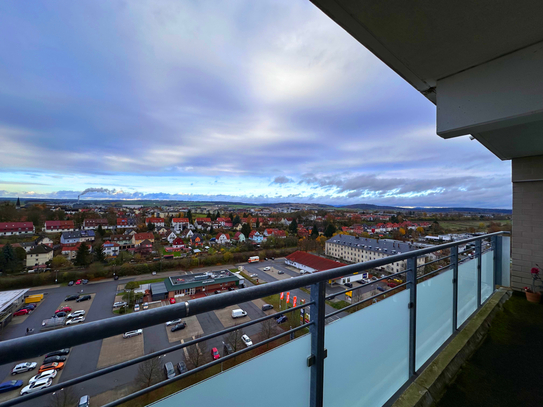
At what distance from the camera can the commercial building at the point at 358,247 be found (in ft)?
47.9

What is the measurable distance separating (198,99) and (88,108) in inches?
662

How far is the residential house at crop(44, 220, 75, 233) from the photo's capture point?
68.6 feet

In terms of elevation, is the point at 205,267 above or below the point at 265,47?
below

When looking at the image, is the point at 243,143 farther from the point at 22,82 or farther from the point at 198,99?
the point at 22,82

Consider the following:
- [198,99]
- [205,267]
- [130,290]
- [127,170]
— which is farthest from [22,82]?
[127,170]

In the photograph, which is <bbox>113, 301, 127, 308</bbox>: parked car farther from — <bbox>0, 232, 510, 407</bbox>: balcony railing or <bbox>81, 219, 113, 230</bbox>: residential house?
<bbox>0, 232, 510, 407</bbox>: balcony railing

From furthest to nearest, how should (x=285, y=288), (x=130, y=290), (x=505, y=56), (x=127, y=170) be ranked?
(x=127, y=170) < (x=130, y=290) < (x=505, y=56) < (x=285, y=288)

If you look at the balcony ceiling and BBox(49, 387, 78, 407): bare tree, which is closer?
BBox(49, 387, 78, 407): bare tree

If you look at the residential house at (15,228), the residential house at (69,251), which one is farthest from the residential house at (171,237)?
the residential house at (15,228)

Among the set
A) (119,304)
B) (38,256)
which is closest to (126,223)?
(38,256)

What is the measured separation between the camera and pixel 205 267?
20.6 m

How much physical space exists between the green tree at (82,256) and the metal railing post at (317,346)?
22202 mm

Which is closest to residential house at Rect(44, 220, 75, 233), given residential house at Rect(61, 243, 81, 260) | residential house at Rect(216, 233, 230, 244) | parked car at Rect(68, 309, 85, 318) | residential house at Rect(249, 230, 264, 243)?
residential house at Rect(61, 243, 81, 260)

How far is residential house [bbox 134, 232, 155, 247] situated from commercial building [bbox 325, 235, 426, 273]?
18072 mm
